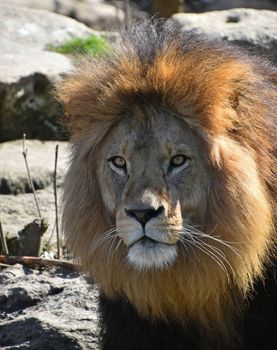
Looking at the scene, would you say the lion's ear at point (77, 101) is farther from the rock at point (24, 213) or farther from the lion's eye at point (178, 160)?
the rock at point (24, 213)

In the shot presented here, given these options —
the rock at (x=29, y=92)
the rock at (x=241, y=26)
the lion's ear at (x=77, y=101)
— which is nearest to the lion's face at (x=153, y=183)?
the lion's ear at (x=77, y=101)

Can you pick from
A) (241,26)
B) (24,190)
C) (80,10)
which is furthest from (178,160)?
(80,10)

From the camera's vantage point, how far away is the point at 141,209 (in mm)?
4781

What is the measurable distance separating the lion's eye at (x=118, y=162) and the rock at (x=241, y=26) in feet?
15.2

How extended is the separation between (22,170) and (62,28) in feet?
11.5

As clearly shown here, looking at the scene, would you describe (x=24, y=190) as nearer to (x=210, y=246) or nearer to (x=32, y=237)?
(x=32, y=237)

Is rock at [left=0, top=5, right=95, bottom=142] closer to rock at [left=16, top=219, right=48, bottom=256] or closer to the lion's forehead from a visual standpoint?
rock at [left=16, top=219, right=48, bottom=256]

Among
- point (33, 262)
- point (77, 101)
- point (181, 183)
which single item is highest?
point (77, 101)

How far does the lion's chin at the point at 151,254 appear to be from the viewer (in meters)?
4.89

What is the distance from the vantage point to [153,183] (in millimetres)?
4914

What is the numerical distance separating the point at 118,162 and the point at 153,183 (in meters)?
0.32

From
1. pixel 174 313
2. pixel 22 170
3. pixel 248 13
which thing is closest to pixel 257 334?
pixel 174 313

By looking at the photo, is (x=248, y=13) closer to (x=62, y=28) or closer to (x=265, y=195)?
(x=62, y=28)

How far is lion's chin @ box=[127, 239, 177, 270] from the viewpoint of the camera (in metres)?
4.89
